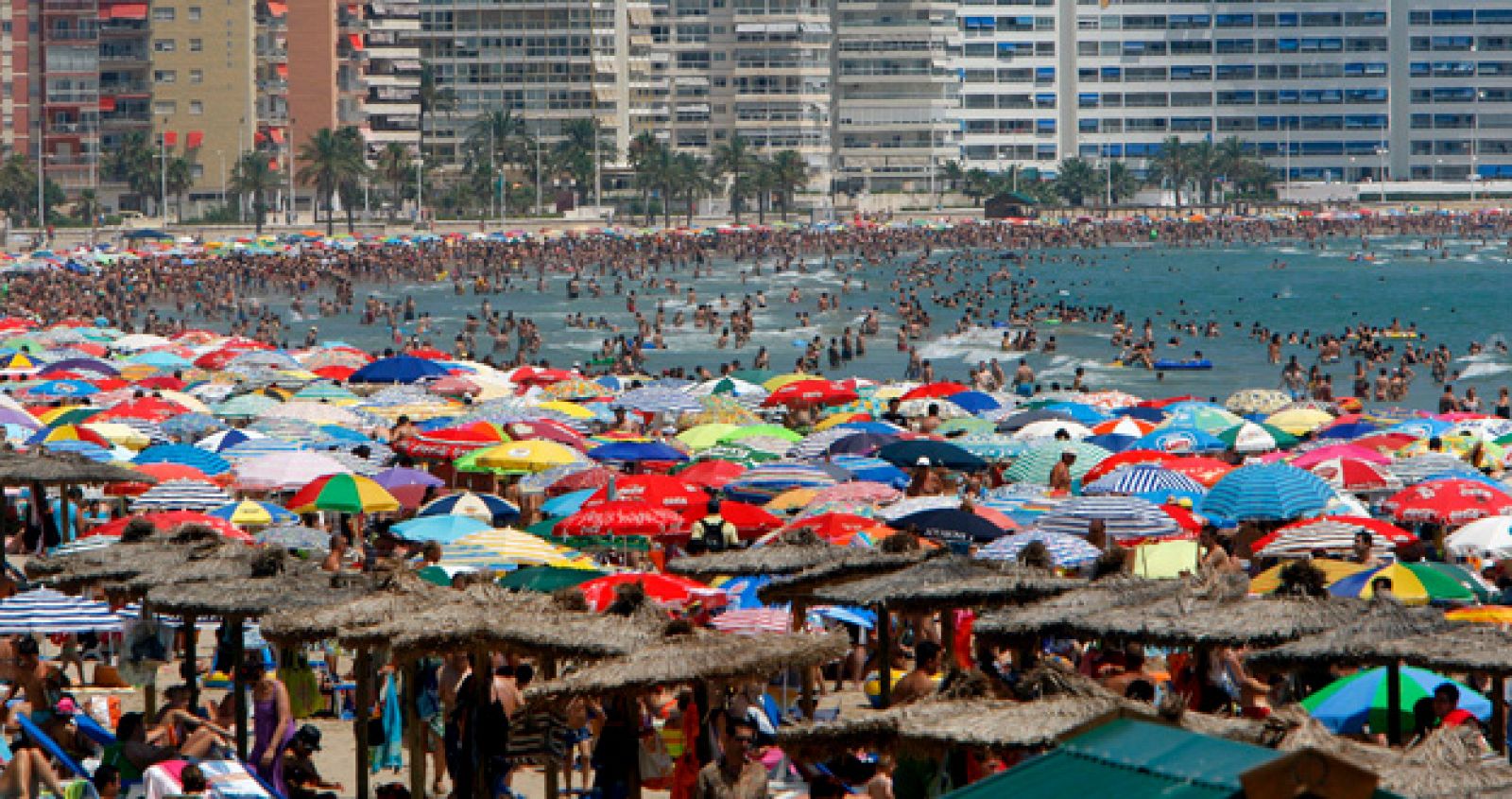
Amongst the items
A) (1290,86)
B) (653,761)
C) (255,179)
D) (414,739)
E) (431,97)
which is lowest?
(653,761)

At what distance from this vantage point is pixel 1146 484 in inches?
797

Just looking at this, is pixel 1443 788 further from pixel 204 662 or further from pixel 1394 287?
pixel 1394 287

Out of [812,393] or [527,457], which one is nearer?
[527,457]

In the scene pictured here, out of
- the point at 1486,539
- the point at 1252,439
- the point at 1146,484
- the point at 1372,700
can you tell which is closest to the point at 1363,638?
the point at 1372,700

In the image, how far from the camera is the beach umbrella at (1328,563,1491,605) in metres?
13.8

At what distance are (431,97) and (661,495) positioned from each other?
11841cm

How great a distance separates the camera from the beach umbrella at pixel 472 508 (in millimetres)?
19469

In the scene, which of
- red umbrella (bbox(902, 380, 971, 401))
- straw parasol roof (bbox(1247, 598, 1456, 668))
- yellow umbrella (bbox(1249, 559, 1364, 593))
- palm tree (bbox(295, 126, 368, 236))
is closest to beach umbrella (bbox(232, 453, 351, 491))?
yellow umbrella (bbox(1249, 559, 1364, 593))

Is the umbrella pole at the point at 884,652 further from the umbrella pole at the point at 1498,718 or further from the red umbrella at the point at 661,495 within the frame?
the red umbrella at the point at 661,495

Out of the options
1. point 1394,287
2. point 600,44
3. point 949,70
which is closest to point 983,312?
point 1394,287

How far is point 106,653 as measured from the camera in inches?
669

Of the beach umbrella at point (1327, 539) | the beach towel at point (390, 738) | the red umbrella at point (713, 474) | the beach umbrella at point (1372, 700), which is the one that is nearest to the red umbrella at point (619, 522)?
the red umbrella at point (713, 474)

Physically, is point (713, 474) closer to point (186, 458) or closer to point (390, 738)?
point (186, 458)

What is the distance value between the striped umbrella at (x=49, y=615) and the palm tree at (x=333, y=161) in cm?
10199
